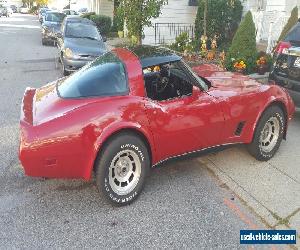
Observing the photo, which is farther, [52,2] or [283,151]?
[52,2]

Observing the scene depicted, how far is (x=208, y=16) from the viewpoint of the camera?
47.9ft

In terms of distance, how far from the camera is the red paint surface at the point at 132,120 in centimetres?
355

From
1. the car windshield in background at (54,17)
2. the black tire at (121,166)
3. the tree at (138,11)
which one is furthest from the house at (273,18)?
the car windshield in background at (54,17)

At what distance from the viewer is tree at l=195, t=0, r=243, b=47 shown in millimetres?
14555

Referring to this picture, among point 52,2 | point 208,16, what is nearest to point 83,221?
point 208,16

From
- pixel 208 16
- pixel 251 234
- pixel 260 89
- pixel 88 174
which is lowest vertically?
pixel 251 234

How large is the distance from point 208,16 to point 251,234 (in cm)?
1238

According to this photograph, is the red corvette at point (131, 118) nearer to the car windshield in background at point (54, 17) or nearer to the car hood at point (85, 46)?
the car hood at point (85, 46)

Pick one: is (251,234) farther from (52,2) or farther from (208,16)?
(52,2)

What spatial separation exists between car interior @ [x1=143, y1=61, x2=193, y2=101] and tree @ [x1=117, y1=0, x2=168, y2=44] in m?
6.57

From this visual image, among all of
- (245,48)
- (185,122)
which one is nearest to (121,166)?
(185,122)

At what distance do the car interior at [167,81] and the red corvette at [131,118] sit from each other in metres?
0.01

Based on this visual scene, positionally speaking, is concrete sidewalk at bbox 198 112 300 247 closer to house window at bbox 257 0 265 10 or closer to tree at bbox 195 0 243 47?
tree at bbox 195 0 243 47

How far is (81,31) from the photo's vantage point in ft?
40.2
